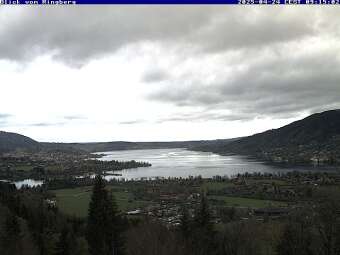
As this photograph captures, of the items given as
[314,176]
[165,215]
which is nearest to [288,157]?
[314,176]

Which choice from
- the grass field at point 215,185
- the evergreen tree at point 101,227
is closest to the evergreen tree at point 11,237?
the evergreen tree at point 101,227

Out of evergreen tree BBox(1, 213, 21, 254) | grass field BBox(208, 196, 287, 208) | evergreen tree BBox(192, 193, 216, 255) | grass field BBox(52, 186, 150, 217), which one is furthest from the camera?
grass field BBox(208, 196, 287, 208)

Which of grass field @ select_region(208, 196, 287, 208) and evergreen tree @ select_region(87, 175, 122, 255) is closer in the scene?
evergreen tree @ select_region(87, 175, 122, 255)

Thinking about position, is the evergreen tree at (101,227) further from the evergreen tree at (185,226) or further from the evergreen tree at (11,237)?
the evergreen tree at (185,226)

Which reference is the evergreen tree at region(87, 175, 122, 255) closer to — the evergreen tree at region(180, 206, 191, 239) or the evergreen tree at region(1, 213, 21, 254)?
the evergreen tree at region(1, 213, 21, 254)

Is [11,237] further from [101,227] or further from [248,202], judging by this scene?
[248,202]

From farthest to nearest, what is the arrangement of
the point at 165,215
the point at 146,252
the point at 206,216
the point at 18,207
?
the point at 165,215, the point at 18,207, the point at 206,216, the point at 146,252

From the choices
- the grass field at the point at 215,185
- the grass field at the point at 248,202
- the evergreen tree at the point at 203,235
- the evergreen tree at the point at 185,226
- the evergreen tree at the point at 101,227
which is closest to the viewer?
the evergreen tree at the point at 101,227

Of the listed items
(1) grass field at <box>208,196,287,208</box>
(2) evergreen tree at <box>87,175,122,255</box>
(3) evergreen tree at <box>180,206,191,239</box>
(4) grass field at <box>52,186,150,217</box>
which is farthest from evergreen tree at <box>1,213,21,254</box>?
(1) grass field at <box>208,196,287,208</box>

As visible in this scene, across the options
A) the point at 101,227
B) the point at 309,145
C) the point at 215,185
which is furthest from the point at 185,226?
the point at 309,145

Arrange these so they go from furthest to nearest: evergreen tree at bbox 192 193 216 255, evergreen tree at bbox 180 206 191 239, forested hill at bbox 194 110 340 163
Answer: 1. forested hill at bbox 194 110 340 163
2. evergreen tree at bbox 180 206 191 239
3. evergreen tree at bbox 192 193 216 255

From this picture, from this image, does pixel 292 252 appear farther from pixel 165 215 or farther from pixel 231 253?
pixel 165 215
